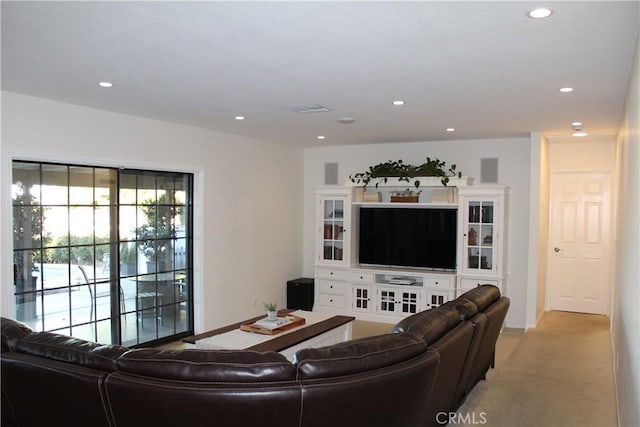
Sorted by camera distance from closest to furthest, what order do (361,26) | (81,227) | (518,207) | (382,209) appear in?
(361,26)
(81,227)
(518,207)
(382,209)

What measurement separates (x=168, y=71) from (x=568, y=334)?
542 cm

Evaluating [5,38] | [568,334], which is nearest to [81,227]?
[5,38]

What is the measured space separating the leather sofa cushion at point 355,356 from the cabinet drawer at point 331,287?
15.8 feet

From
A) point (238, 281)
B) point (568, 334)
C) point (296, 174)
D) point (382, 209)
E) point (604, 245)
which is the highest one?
point (296, 174)

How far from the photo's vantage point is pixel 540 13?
2.39 m

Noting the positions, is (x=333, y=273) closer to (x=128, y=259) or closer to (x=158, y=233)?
(x=158, y=233)

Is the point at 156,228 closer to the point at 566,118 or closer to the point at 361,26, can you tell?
the point at 361,26

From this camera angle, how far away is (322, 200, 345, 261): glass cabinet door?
Answer: 7.52 m

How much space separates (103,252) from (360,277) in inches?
137

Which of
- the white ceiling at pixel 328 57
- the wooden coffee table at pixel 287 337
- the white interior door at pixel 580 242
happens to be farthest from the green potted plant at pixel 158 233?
the white interior door at pixel 580 242

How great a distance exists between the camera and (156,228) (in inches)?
229

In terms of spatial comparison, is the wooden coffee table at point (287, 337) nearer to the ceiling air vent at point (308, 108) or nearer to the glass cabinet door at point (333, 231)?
the ceiling air vent at point (308, 108)

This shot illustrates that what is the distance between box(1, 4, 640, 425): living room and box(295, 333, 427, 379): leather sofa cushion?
3.19 metres

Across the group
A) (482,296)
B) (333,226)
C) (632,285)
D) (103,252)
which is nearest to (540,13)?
(632,285)
